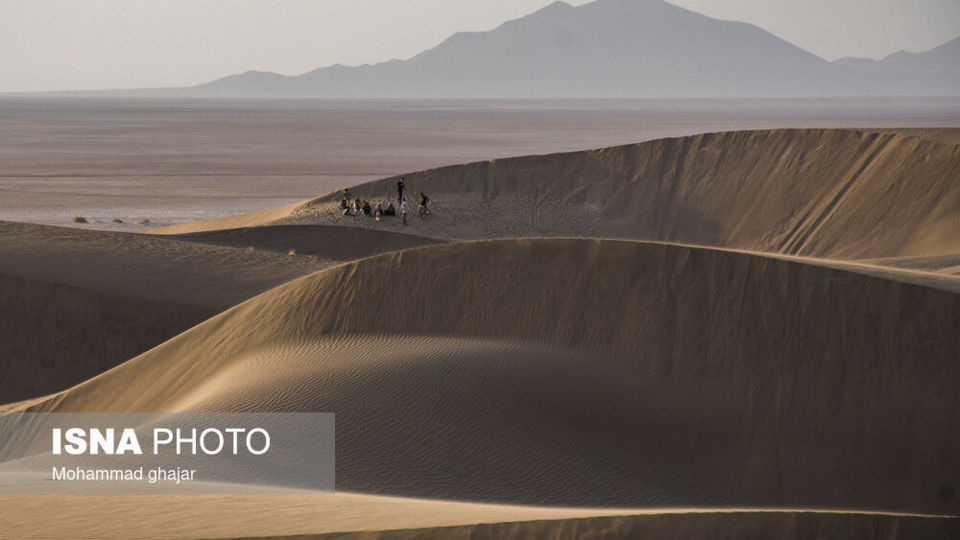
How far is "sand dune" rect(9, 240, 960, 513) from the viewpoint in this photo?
13.1 m

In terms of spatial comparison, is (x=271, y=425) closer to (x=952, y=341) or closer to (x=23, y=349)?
(x=952, y=341)

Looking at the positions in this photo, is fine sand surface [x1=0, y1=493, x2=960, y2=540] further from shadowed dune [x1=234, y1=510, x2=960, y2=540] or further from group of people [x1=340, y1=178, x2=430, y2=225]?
group of people [x1=340, y1=178, x2=430, y2=225]

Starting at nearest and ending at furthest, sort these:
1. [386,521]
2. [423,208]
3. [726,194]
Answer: [386,521] < [423,208] < [726,194]

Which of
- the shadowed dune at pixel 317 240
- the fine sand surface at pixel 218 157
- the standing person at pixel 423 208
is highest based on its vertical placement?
the standing person at pixel 423 208

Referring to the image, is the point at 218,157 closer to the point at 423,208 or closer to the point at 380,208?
the point at 423,208

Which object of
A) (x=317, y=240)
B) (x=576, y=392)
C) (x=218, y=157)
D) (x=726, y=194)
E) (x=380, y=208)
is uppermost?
(x=576, y=392)

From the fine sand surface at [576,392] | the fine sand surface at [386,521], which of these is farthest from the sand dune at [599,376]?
the fine sand surface at [386,521]

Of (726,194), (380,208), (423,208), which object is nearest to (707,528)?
(380,208)

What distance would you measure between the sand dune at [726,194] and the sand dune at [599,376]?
701 inches

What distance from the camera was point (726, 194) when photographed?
41.7 m

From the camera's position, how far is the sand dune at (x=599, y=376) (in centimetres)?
1312

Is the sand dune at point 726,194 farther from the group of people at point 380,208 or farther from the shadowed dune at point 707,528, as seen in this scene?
the shadowed dune at point 707,528

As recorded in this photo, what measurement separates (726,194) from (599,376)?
2794cm

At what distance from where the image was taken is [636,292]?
666 inches
